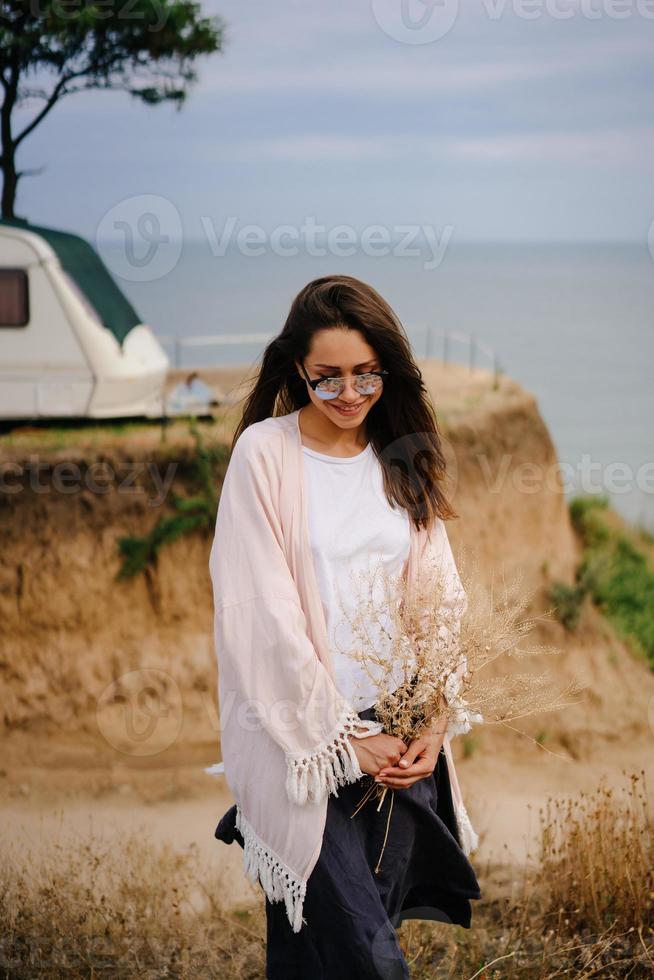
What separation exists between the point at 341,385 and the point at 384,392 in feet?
0.90

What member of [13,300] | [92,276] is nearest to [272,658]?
[13,300]

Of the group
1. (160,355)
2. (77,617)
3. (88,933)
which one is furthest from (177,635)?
(88,933)

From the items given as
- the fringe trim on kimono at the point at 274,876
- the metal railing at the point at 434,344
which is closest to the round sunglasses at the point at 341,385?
the fringe trim on kimono at the point at 274,876

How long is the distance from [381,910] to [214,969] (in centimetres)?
180

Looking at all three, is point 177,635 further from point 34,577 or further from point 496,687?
point 496,687

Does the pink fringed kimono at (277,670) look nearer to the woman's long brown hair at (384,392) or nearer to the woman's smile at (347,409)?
the woman's smile at (347,409)

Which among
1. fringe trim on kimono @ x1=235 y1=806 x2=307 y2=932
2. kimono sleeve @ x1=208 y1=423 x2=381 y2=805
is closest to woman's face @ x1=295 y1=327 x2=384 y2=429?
kimono sleeve @ x1=208 y1=423 x2=381 y2=805

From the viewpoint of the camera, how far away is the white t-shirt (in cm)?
281

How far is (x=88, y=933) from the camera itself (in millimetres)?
4477

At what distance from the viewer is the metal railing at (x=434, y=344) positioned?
38.3 feet

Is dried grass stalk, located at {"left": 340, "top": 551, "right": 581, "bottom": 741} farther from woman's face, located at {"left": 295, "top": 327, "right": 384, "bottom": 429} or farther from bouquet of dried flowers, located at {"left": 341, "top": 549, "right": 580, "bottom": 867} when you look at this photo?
woman's face, located at {"left": 295, "top": 327, "right": 384, "bottom": 429}

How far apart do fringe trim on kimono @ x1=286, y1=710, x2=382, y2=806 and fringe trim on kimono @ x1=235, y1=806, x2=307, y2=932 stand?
184mm

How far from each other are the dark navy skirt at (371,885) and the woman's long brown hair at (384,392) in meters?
0.65

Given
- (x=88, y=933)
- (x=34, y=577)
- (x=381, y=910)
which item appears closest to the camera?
(x=381, y=910)
